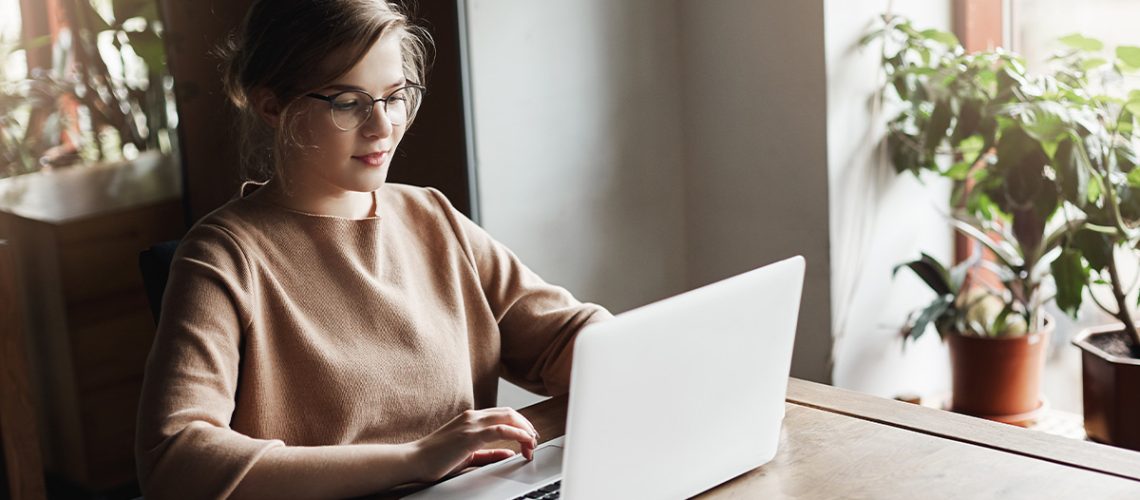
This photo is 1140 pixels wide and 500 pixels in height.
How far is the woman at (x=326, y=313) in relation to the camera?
118 centimetres

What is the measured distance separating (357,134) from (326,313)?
0.21 m

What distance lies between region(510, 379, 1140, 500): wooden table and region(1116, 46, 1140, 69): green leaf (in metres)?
1.31

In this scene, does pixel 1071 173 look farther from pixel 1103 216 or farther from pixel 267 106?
pixel 267 106

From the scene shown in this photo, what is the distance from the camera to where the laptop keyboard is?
1.17 metres

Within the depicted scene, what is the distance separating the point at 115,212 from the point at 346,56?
1.02m

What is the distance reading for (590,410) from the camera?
100cm

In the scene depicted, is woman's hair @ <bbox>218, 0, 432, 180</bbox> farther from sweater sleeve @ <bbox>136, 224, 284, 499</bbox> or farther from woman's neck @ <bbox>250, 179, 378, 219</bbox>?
sweater sleeve @ <bbox>136, 224, 284, 499</bbox>

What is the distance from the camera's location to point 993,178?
2.58 meters

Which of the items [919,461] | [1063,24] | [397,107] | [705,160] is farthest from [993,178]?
[397,107]

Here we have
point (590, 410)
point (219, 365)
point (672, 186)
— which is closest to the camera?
point (590, 410)

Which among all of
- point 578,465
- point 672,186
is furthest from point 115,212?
point 578,465

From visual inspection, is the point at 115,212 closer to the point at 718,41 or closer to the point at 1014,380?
the point at 718,41

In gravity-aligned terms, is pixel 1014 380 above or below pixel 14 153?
below

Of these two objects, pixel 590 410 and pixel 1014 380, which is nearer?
pixel 590 410
